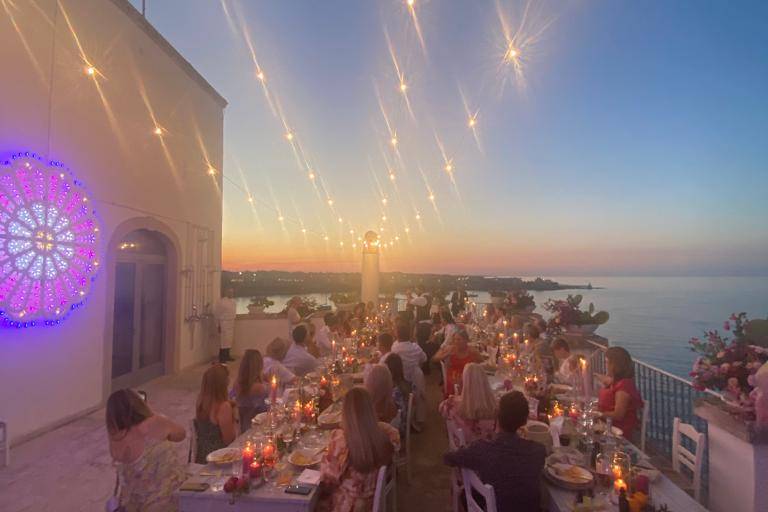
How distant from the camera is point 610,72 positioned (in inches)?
375

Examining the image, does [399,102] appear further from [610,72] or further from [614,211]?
[614,211]

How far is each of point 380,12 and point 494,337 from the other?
5469 mm

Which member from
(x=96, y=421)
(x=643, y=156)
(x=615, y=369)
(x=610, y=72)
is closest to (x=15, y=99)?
(x=96, y=421)

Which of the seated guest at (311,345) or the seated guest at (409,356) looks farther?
the seated guest at (311,345)

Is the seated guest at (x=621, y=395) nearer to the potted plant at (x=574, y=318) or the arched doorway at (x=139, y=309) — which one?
the potted plant at (x=574, y=318)

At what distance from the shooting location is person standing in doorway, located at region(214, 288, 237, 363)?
10.7 metres

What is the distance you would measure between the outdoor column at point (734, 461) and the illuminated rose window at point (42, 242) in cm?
682

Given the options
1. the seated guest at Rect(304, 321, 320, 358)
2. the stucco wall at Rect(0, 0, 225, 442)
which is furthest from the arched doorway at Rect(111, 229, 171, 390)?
the seated guest at Rect(304, 321, 320, 358)

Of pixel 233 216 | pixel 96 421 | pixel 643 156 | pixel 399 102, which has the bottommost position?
pixel 96 421

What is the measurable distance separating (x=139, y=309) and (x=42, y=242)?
311 cm

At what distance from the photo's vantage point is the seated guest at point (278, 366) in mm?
5070

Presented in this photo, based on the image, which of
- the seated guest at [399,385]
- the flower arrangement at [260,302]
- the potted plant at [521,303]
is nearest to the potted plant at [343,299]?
the flower arrangement at [260,302]

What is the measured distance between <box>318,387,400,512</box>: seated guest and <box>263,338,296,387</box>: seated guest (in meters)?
2.23

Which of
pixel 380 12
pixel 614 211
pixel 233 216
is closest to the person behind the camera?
pixel 380 12
